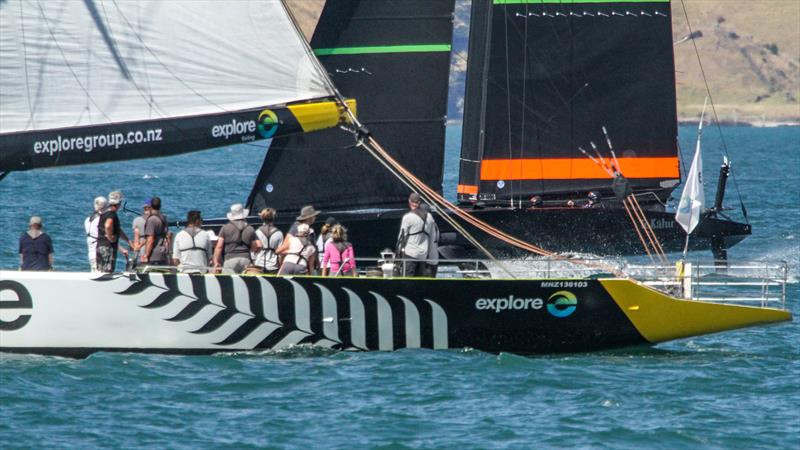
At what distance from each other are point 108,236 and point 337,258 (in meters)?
2.87

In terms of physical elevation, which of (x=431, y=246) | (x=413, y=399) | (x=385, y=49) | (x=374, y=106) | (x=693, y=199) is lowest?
(x=413, y=399)

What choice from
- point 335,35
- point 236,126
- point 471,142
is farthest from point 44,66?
point 471,142

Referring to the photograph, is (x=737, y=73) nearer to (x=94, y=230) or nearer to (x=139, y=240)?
(x=139, y=240)

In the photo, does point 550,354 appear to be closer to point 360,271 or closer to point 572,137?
point 360,271

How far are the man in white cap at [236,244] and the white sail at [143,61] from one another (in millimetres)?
2043

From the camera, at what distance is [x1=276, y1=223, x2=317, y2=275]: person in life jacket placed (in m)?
19.0

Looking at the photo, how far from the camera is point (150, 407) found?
16.5 meters

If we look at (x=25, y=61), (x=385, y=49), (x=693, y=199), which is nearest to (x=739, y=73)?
(x=385, y=49)

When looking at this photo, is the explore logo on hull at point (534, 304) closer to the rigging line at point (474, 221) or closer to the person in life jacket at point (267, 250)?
the rigging line at point (474, 221)

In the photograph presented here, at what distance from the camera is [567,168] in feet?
87.0

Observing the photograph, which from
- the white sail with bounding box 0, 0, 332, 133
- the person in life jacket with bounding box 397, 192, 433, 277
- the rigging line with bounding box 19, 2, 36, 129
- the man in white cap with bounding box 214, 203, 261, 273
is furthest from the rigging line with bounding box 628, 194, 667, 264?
the rigging line with bounding box 19, 2, 36, 129

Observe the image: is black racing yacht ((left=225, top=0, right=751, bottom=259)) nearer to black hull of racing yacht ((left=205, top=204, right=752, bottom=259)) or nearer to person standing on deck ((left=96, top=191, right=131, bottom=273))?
black hull of racing yacht ((left=205, top=204, right=752, bottom=259))

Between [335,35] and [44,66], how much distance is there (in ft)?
29.5

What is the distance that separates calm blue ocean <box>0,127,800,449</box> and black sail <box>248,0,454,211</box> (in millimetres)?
6195
